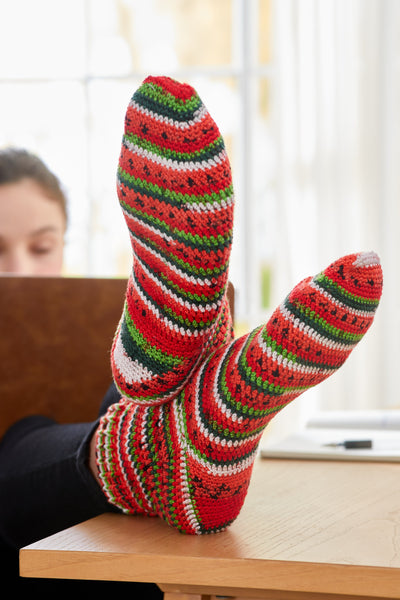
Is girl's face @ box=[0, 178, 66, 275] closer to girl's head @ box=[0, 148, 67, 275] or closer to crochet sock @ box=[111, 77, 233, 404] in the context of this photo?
girl's head @ box=[0, 148, 67, 275]

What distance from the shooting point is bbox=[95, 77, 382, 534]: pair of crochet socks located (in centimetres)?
48

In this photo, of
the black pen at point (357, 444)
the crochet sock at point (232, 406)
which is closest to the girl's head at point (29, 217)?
the black pen at point (357, 444)

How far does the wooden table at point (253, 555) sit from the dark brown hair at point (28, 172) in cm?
99

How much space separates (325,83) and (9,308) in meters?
1.85

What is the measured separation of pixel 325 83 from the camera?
2.56 metres

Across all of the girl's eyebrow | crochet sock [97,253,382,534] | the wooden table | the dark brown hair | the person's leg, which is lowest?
the person's leg

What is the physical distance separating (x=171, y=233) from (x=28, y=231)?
0.91 metres

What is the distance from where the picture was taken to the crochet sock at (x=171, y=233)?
532 mm

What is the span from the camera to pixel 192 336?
0.54 meters

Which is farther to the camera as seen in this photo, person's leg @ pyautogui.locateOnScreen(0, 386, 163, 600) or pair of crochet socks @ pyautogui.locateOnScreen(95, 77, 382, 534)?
person's leg @ pyautogui.locateOnScreen(0, 386, 163, 600)

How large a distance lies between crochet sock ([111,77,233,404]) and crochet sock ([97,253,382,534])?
27 millimetres

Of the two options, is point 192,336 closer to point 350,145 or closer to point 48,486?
point 48,486

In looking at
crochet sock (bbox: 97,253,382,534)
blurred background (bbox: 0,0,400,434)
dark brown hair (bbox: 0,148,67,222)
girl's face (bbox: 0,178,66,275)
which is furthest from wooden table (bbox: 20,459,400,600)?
blurred background (bbox: 0,0,400,434)

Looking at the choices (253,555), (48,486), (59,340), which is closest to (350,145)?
(59,340)
